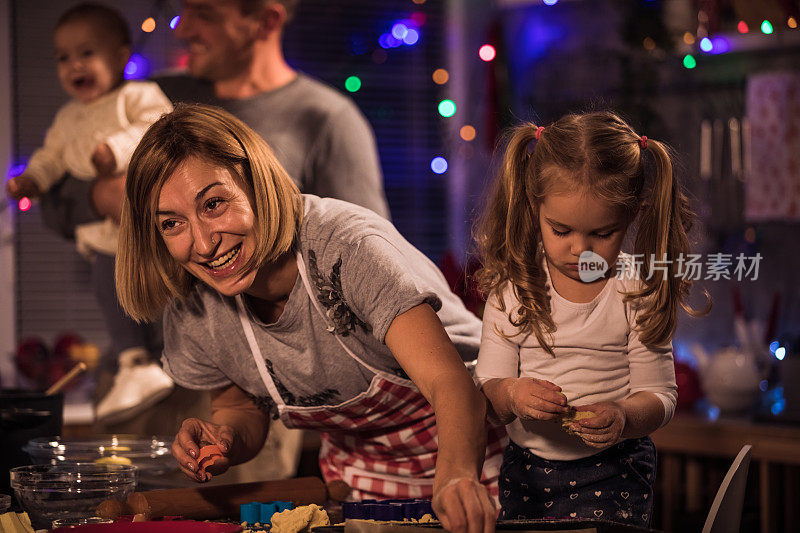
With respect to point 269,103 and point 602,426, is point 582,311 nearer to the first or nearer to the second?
point 602,426

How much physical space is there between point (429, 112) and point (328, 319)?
1.95 m

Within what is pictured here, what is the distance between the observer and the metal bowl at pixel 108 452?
115 centimetres

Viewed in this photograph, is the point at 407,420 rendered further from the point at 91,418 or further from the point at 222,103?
the point at 91,418

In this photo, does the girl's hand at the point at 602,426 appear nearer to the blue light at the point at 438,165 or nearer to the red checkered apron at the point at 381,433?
the red checkered apron at the point at 381,433

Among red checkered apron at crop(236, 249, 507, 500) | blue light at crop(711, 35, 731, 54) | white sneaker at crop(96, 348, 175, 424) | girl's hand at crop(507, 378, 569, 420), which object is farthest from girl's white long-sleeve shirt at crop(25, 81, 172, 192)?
blue light at crop(711, 35, 731, 54)

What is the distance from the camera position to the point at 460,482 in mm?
766

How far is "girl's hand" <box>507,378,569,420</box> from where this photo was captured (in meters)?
0.85

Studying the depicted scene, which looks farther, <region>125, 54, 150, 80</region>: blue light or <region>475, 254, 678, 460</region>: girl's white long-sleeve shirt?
<region>125, 54, 150, 80</region>: blue light

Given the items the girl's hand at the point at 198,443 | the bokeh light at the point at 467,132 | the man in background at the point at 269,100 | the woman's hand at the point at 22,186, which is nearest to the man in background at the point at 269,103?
the man in background at the point at 269,100

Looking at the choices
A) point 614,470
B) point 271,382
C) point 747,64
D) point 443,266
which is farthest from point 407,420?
point 747,64

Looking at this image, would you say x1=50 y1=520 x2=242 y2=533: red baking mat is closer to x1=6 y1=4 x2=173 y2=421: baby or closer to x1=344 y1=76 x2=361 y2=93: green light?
x1=6 y1=4 x2=173 y2=421: baby

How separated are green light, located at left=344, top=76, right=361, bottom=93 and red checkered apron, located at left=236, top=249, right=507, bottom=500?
1717 mm

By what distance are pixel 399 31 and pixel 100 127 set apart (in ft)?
4.40

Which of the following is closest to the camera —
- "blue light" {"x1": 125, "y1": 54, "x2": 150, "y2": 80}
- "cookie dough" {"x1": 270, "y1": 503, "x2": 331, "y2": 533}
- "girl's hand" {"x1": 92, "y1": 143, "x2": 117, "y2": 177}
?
"cookie dough" {"x1": 270, "y1": 503, "x2": 331, "y2": 533}
